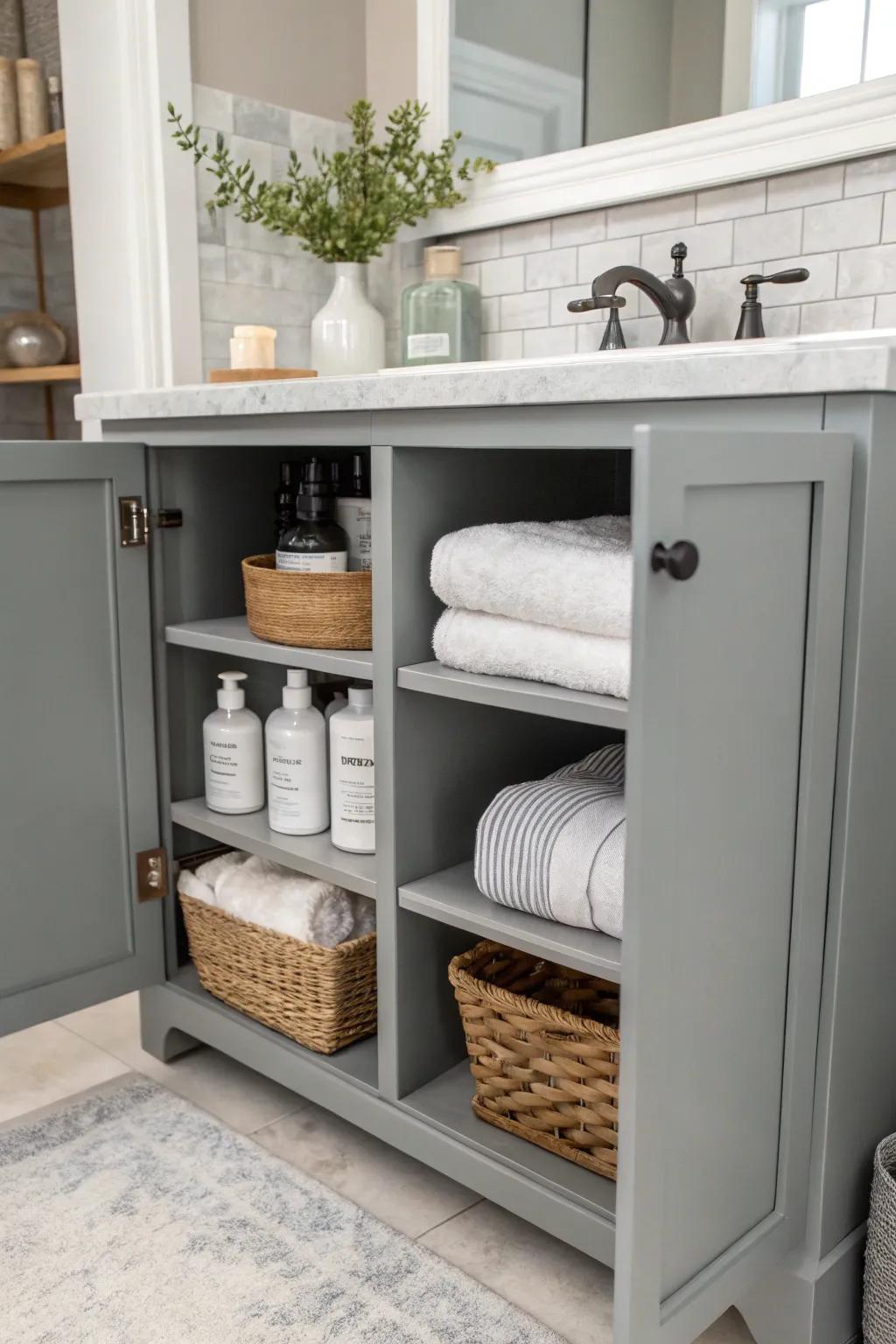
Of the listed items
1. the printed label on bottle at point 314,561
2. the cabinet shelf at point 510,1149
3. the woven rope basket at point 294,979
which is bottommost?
the cabinet shelf at point 510,1149

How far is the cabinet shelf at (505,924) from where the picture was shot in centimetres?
112

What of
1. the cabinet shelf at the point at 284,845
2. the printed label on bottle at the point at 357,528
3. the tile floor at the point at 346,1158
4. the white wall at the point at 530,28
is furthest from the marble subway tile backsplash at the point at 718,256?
the tile floor at the point at 346,1158

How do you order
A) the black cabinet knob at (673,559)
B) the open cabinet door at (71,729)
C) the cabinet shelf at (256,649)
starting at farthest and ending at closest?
the open cabinet door at (71,729) → the cabinet shelf at (256,649) → the black cabinet knob at (673,559)

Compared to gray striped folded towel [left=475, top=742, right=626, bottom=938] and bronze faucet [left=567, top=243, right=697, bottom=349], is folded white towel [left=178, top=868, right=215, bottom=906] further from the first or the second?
bronze faucet [left=567, top=243, right=697, bottom=349]

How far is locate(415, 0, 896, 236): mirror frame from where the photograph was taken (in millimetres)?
1401

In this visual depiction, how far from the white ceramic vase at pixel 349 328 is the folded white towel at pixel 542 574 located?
2.43 feet

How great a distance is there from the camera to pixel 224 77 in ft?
6.23

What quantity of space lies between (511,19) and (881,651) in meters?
1.27

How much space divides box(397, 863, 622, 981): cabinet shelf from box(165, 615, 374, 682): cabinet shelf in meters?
0.26

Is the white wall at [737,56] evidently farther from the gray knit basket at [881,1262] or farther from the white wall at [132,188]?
the gray knit basket at [881,1262]

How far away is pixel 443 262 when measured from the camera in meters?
1.82

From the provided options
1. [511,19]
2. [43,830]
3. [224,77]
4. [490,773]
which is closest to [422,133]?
[511,19]

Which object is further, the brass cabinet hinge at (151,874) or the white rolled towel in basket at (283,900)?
the brass cabinet hinge at (151,874)

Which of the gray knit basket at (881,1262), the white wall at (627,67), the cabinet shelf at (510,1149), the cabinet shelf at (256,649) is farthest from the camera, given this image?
the white wall at (627,67)
